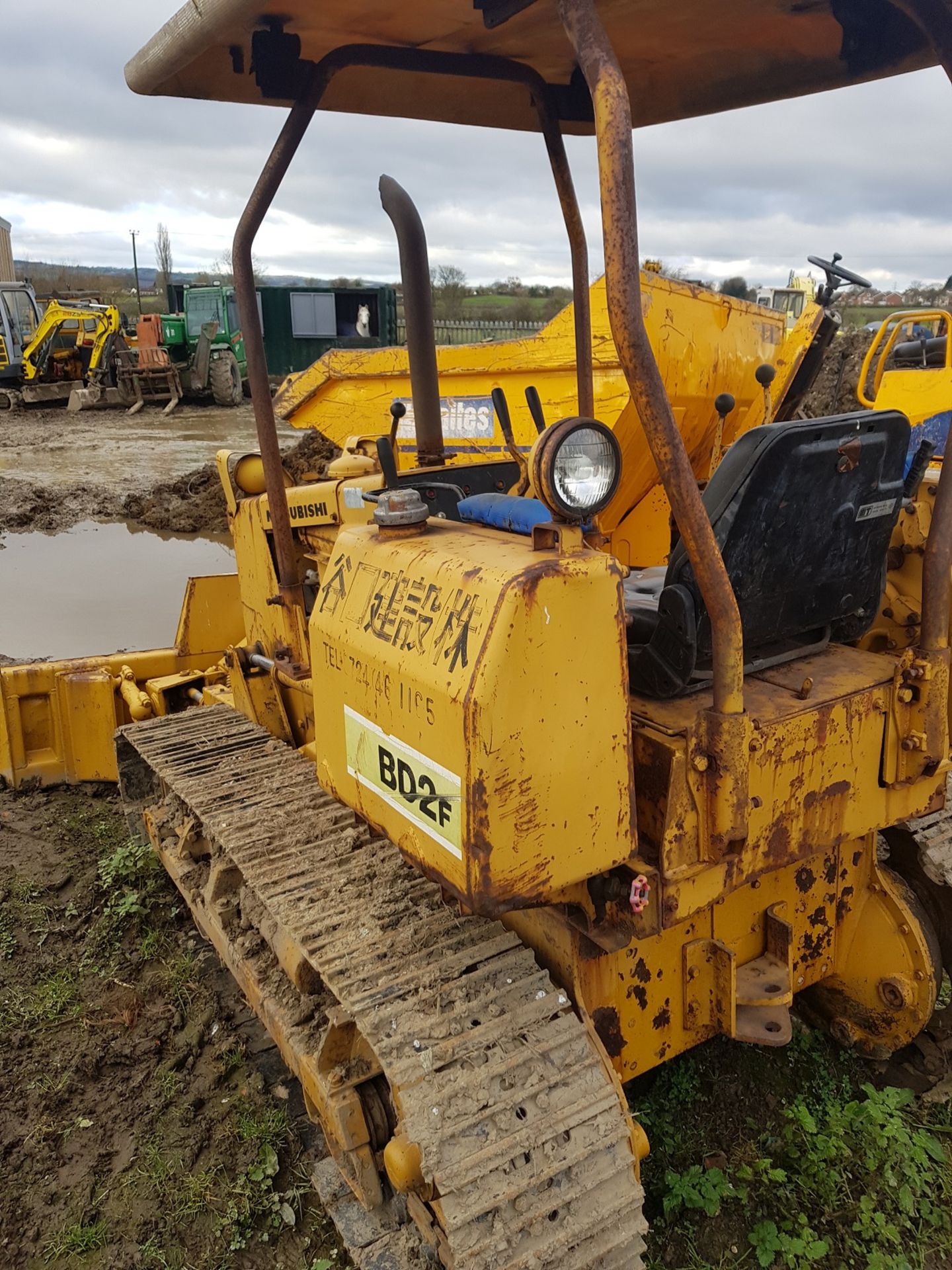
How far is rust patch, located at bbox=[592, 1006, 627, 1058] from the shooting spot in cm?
233

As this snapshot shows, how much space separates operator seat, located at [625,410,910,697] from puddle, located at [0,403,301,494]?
10710 millimetres

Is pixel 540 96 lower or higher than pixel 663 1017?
higher

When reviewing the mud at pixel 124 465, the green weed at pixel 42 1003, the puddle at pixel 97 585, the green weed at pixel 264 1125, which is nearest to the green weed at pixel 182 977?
the green weed at pixel 42 1003

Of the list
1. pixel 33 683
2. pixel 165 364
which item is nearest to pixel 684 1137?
pixel 33 683

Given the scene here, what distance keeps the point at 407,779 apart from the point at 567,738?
36 centimetres

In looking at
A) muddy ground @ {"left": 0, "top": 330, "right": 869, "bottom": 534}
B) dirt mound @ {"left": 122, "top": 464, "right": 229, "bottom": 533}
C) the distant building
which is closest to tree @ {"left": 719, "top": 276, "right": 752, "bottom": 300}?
muddy ground @ {"left": 0, "top": 330, "right": 869, "bottom": 534}

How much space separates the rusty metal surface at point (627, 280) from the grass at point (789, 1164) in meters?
1.69

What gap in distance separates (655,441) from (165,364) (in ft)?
71.2

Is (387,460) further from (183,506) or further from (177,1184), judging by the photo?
(183,506)

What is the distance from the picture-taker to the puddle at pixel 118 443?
14188 mm

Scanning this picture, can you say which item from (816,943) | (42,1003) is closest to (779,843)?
(816,943)

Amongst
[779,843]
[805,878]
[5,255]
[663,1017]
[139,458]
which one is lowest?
[663,1017]

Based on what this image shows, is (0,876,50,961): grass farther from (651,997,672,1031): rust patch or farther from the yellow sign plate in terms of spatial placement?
(651,997,672,1031): rust patch

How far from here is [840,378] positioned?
47.4 ft
